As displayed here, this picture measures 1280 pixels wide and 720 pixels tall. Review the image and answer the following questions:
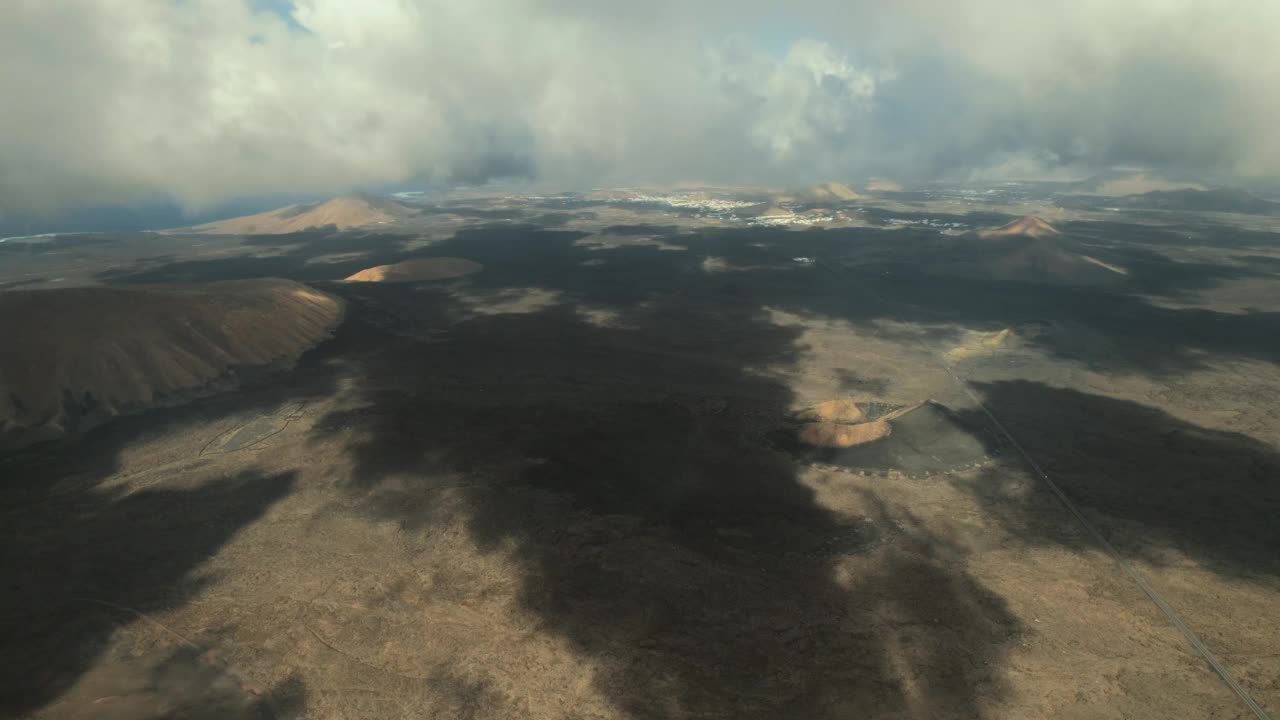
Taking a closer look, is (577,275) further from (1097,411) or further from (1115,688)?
(1115,688)

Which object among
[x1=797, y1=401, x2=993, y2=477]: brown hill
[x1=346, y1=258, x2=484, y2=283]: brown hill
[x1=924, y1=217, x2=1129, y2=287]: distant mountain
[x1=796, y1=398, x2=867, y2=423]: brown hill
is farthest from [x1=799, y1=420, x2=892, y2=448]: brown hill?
[x1=346, y1=258, x2=484, y2=283]: brown hill

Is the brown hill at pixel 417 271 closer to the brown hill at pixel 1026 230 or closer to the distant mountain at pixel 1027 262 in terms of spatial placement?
the distant mountain at pixel 1027 262

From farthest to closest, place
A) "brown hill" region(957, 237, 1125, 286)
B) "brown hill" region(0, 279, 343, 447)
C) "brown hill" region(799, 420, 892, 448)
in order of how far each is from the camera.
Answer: "brown hill" region(957, 237, 1125, 286) < "brown hill" region(0, 279, 343, 447) < "brown hill" region(799, 420, 892, 448)

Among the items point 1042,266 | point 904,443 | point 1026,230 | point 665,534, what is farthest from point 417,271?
point 1026,230

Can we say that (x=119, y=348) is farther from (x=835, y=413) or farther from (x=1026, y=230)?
(x=1026, y=230)

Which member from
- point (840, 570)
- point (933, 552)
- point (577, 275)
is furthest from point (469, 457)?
point (577, 275)

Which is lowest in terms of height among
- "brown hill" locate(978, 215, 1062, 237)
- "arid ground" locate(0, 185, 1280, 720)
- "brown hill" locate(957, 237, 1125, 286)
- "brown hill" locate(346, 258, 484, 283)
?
"arid ground" locate(0, 185, 1280, 720)

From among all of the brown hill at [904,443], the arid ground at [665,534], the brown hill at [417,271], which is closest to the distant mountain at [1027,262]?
the arid ground at [665,534]

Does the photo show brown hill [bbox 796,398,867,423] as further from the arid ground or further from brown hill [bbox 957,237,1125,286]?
brown hill [bbox 957,237,1125,286]
